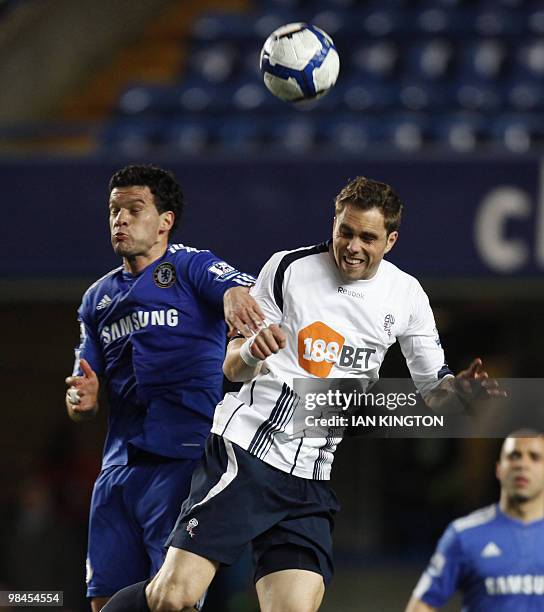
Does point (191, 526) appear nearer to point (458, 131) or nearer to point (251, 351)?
point (251, 351)

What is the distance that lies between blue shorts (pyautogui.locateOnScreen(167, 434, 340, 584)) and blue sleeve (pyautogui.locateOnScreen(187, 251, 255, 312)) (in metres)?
0.51

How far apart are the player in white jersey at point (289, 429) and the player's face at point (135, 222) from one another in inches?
19.9

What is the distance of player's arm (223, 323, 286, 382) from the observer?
3.61 m

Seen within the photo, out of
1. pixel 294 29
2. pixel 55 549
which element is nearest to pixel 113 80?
pixel 55 549

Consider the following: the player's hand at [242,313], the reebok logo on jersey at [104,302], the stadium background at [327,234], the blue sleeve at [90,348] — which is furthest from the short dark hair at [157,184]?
the stadium background at [327,234]

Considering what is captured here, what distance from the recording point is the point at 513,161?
721 cm

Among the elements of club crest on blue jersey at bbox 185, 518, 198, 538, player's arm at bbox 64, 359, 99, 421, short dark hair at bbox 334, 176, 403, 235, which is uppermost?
short dark hair at bbox 334, 176, 403, 235

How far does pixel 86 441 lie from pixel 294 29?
418cm

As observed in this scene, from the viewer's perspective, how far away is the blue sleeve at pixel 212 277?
156 inches

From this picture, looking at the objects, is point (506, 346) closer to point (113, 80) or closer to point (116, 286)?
point (116, 286)

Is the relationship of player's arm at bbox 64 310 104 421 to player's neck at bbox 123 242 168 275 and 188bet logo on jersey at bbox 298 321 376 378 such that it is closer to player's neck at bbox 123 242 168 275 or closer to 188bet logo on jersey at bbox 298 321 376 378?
player's neck at bbox 123 242 168 275

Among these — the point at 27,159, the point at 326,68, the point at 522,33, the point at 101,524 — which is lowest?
the point at 101,524

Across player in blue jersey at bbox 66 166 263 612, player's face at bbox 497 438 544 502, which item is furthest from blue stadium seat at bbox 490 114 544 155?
player in blue jersey at bbox 66 166 263 612

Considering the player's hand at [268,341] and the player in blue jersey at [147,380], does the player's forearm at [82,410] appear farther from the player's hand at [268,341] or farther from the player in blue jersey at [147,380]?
the player's hand at [268,341]
